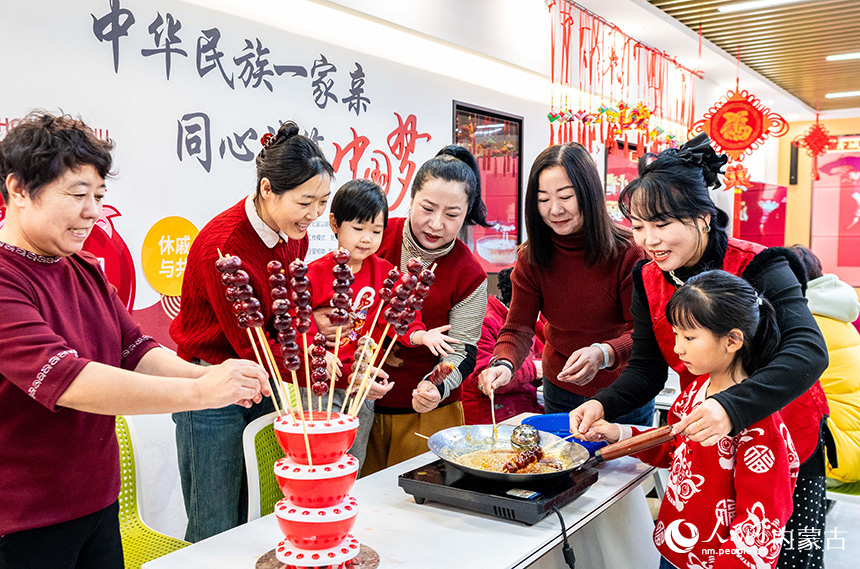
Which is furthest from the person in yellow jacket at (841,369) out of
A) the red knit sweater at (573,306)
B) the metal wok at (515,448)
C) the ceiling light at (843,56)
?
the ceiling light at (843,56)

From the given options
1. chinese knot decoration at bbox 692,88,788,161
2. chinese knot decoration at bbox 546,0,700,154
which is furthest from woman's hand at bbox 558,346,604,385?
chinese knot decoration at bbox 692,88,788,161

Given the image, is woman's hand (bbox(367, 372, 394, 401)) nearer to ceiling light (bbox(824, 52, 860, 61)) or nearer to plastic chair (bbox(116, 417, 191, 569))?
plastic chair (bbox(116, 417, 191, 569))

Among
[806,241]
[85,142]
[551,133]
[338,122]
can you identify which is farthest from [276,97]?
[806,241]

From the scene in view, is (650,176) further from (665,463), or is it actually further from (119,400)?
(119,400)

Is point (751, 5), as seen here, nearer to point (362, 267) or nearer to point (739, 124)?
point (739, 124)

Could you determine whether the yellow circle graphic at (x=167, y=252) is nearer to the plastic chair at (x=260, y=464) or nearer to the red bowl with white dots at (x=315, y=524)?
the plastic chair at (x=260, y=464)

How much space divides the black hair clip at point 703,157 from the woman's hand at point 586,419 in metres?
0.68

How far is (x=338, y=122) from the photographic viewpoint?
3713 millimetres

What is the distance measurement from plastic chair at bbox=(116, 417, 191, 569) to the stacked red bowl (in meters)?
1.01

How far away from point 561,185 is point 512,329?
0.57 metres

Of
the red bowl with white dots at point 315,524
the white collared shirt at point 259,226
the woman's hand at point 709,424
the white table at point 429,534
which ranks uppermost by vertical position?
the white collared shirt at point 259,226

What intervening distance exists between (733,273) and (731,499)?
56cm

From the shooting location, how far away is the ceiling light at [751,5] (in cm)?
578

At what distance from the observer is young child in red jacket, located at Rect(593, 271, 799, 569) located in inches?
57.3
